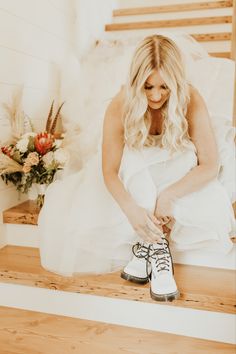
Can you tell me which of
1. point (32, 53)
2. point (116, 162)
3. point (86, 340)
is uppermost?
point (32, 53)

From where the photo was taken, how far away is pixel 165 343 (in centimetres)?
121

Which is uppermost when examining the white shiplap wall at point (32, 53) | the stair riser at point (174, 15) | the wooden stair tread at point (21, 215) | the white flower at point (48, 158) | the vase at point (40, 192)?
the stair riser at point (174, 15)

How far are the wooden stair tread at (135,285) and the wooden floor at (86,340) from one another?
0.40ft

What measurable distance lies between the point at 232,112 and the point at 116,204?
809 millimetres

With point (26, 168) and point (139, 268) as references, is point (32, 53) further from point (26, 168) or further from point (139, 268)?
point (139, 268)

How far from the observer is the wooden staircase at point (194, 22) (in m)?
2.58

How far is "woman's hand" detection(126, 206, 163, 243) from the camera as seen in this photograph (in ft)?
4.15

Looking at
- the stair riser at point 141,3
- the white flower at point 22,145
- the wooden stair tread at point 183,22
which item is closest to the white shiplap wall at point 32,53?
the white flower at point 22,145

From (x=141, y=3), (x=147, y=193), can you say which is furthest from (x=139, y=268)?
(x=141, y=3)

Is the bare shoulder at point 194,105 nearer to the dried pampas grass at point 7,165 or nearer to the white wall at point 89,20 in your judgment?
the dried pampas grass at point 7,165

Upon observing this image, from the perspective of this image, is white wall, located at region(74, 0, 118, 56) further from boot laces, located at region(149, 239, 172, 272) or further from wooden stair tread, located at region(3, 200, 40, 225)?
boot laces, located at region(149, 239, 172, 272)

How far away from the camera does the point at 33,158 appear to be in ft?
5.28

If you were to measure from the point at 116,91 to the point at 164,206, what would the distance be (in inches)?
38.6

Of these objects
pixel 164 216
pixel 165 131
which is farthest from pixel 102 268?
pixel 165 131
